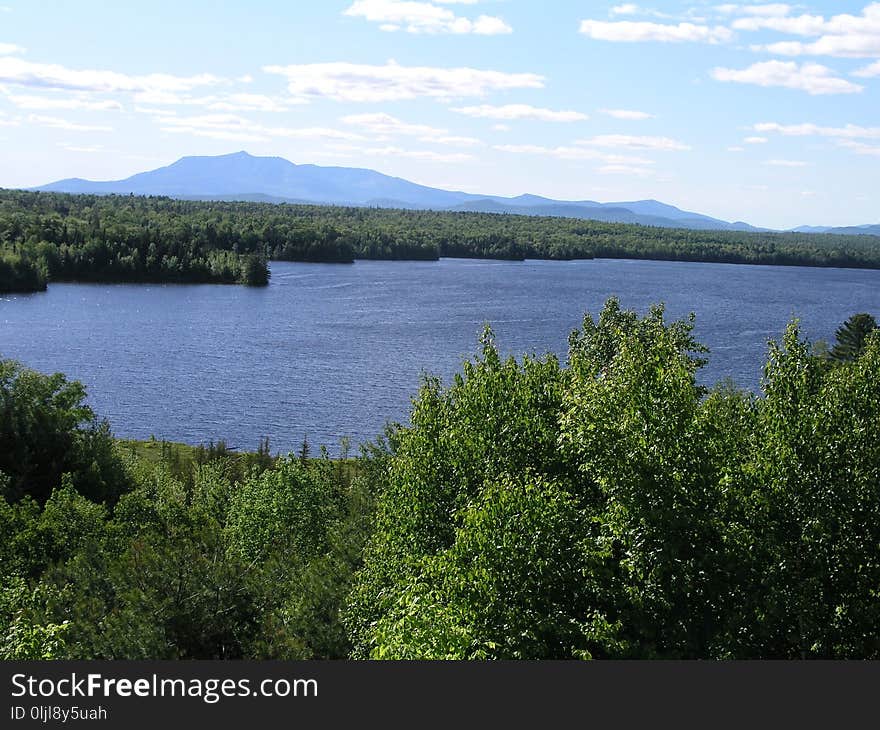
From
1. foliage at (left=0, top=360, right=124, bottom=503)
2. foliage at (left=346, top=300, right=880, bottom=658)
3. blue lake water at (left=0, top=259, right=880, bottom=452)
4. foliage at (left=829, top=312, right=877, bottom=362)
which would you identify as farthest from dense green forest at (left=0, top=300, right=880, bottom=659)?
foliage at (left=829, top=312, right=877, bottom=362)

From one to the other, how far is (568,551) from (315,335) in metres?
91.9

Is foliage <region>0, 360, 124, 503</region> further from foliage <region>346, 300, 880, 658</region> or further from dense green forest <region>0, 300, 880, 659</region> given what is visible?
foliage <region>346, 300, 880, 658</region>

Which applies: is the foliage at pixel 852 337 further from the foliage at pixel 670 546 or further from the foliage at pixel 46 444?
the foliage at pixel 670 546

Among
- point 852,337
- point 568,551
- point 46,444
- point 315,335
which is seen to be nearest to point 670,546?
point 568,551

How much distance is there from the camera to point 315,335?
10681cm

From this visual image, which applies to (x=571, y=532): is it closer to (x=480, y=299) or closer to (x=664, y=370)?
(x=664, y=370)

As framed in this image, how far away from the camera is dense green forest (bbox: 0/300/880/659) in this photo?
1578 cm

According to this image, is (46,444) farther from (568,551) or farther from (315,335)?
(315,335)

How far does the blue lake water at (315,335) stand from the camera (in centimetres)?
7362

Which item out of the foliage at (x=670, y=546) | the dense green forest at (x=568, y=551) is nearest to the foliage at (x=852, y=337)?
the dense green forest at (x=568, y=551)

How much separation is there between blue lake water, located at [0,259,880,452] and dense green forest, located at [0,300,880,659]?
4137 cm

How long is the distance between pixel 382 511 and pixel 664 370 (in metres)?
8.01

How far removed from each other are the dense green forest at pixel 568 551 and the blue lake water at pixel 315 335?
41372 millimetres

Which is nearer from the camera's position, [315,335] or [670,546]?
[670,546]
